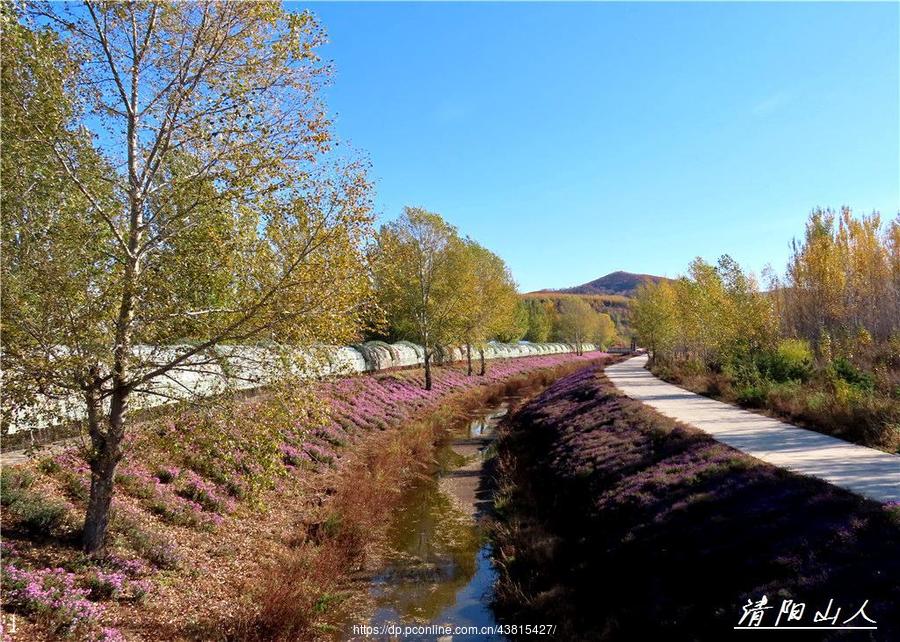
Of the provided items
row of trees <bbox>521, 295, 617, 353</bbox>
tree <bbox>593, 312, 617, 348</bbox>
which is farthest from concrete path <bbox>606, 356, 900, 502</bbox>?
tree <bbox>593, 312, 617, 348</bbox>

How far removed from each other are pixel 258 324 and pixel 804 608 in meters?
8.05

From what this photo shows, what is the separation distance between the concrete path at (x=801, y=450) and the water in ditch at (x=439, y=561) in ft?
21.6

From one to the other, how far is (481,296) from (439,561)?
32.8 m

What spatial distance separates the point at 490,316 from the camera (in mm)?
44219

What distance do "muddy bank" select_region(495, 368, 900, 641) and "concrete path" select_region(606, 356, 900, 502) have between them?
0.62 meters

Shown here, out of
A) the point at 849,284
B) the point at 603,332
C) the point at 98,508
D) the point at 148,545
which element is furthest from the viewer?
the point at 603,332

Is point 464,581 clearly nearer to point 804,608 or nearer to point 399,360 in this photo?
point 804,608

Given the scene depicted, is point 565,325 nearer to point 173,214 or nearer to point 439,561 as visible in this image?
point 439,561

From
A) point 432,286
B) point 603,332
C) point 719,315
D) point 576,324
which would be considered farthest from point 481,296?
point 603,332

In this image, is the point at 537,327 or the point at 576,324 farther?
the point at 576,324

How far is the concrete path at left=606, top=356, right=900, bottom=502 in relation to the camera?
335 inches

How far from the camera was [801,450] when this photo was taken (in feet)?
37.2

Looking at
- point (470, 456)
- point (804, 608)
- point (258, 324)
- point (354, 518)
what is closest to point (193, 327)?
point (258, 324)

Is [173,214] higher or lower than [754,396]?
higher
